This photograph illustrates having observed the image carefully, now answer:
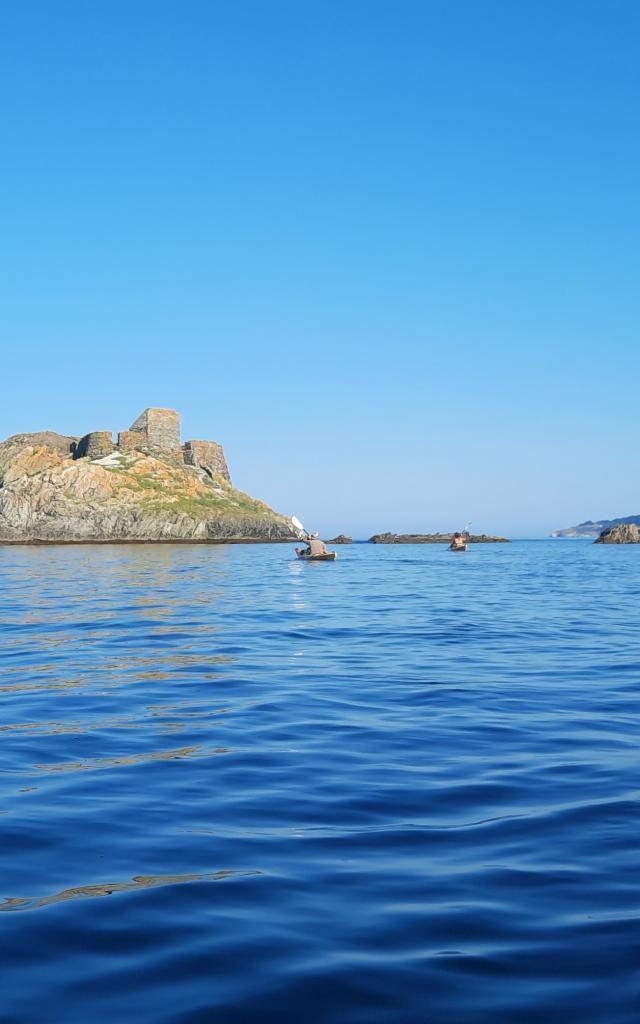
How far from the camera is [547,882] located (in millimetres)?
5750

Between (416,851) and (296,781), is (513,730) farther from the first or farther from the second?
(416,851)

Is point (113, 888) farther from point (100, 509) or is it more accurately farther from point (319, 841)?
point (100, 509)

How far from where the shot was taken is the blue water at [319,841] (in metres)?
4.34

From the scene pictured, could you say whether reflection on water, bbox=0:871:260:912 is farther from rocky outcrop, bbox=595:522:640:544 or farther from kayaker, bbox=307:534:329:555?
rocky outcrop, bbox=595:522:640:544

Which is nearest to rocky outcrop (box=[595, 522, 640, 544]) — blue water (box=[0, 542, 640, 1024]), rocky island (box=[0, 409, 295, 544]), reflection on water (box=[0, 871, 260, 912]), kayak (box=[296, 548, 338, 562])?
rocky island (box=[0, 409, 295, 544])

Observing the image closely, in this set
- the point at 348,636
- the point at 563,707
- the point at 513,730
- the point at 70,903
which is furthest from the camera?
the point at 348,636

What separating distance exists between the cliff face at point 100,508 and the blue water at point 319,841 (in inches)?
6398

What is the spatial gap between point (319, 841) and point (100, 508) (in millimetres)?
174925

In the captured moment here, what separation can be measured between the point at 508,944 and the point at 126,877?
8.43ft

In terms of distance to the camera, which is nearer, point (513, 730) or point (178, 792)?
point (178, 792)

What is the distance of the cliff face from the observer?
171500 millimetres

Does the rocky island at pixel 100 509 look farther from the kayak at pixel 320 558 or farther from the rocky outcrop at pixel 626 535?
the kayak at pixel 320 558

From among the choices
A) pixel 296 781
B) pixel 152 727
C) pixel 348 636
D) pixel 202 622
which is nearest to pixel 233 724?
pixel 152 727

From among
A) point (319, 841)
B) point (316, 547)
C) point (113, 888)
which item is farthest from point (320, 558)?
point (113, 888)
